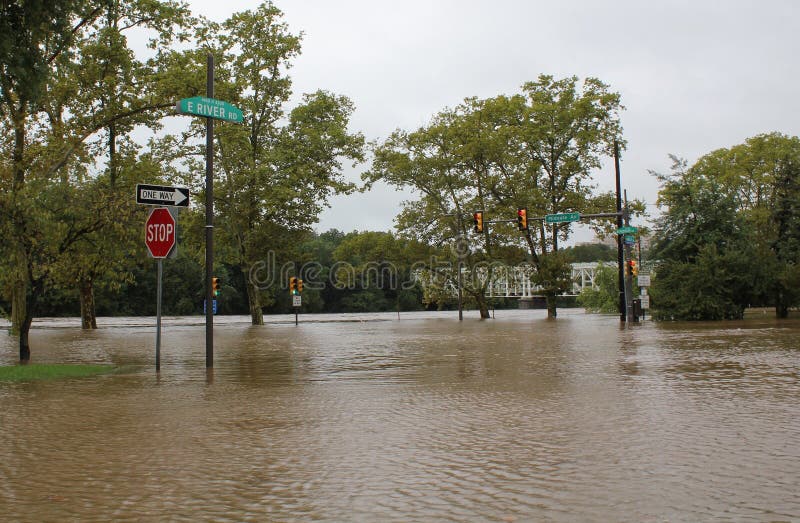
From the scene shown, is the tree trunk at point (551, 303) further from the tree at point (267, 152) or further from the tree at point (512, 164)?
the tree at point (267, 152)

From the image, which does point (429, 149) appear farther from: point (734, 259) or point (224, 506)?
point (224, 506)

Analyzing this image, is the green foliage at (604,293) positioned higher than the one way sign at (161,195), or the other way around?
the one way sign at (161,195)

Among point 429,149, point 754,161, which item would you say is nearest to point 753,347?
point 429,149

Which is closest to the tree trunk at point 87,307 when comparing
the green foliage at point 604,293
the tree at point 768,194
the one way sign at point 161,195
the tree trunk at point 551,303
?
the one way sign at point 161,195

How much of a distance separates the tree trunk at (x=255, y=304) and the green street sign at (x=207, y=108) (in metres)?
30.8

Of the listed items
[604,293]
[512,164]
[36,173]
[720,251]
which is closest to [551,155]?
[512,164]

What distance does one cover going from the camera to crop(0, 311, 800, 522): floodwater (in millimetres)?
4961

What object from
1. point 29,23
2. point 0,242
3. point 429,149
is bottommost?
point 0,242

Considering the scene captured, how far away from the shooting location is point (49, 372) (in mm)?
14164

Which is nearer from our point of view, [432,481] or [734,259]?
[432,481]

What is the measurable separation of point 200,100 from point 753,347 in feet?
47.4

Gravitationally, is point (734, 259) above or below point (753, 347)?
above

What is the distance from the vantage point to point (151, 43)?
32.3m

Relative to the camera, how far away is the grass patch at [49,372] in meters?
13.5
